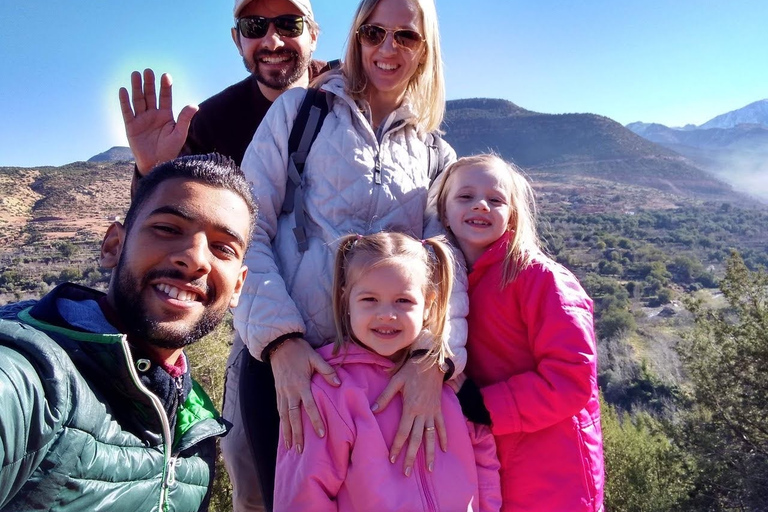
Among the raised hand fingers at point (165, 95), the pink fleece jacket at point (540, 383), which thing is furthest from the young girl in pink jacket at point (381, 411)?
the raised hand fingers at point (165, 95)

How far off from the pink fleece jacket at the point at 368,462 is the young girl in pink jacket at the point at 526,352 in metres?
0.14

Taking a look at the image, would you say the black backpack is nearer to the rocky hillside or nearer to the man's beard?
the man's beard

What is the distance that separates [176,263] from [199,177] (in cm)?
37

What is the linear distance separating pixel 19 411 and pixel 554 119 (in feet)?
405

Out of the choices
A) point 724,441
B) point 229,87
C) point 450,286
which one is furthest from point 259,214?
point 724,441

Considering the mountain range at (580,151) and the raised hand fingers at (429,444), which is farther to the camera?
the mountain range at (580,151)

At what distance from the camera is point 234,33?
3.19 metres

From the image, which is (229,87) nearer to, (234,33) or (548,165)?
(234,33)

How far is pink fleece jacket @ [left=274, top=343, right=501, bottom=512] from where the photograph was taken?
1806 millimetres

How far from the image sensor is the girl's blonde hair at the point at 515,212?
223cm

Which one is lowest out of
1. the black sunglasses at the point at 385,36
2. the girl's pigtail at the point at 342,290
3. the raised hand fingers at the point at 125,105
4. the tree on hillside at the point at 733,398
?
the tree on hillside at the point at 733,398

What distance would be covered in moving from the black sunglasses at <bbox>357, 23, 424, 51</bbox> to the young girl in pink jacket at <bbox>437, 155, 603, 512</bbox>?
59cm

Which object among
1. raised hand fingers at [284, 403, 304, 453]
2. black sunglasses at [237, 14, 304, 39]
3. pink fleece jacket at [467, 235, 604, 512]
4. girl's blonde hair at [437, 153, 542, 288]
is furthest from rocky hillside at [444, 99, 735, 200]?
raised hand fingers at [284, 403, 304, 453]

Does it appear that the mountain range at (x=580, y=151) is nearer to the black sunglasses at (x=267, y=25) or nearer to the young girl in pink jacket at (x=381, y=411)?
the black sunglasses at (x=267, y=25)
